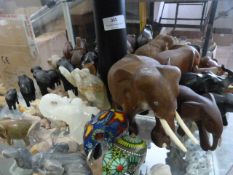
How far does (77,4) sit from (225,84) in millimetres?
775

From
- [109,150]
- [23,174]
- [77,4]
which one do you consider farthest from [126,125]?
[77,4]

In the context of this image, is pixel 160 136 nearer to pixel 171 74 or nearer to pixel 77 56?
pixel 171 74

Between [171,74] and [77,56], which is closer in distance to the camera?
[171,74]

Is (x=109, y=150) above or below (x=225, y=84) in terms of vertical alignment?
below

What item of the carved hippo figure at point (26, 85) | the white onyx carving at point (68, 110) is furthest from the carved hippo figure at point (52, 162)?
the carved hippo figure at point (26, 85)

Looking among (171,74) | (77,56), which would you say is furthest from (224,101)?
(77,56)

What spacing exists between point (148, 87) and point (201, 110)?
0.11 m

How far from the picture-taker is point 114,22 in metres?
0.54

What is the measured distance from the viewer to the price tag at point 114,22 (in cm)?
54

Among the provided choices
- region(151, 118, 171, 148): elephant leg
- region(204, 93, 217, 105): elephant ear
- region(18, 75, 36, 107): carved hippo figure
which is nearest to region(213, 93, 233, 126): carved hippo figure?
region(204, 93, 217, 105): elephant ear

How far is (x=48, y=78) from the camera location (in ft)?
2.30

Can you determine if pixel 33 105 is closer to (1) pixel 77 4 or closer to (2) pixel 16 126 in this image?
(2) pixel 16 126

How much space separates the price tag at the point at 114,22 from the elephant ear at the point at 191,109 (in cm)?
24

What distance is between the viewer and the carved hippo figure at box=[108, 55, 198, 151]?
0.42 meters
